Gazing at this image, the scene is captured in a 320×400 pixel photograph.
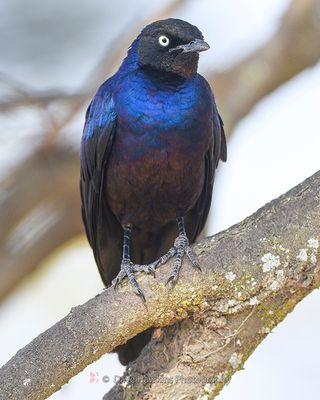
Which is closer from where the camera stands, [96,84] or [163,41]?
[163,41]

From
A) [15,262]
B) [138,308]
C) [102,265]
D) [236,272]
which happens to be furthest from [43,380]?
[15,262]

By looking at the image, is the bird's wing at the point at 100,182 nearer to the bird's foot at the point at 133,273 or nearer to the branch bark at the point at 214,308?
the bird's foot at the point at 133,273

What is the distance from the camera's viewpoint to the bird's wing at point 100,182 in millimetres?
5191

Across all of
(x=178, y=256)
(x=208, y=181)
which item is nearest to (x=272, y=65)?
(x=208, y=181)

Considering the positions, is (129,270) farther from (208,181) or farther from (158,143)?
(208,181)

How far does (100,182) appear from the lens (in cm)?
531

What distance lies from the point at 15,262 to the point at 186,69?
7.18ft

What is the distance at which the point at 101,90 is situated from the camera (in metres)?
5.39

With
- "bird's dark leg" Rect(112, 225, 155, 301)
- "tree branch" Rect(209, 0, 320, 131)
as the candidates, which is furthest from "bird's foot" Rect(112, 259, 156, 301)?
"tree branch" Rect(209, 0, 320, 131)

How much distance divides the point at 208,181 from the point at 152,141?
0.57 m

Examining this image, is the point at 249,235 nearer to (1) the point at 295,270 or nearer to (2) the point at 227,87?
(1) the point at 295,270

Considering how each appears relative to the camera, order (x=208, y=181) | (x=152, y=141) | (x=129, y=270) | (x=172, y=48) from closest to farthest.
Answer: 1. (x=129, y=270)
2. (x=152, y=141)
3. (x=172, y=48)
4. (x=208, y=181)

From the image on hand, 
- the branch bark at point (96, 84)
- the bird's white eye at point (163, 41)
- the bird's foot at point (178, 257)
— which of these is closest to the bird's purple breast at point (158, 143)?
the bird's white eye at point (163, 41)

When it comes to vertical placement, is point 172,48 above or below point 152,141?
above
